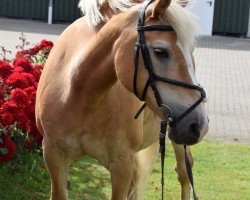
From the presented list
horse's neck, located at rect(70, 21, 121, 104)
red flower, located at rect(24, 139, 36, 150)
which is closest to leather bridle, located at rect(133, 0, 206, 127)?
horse's neck, located at rect(70, 21, 121, 104)

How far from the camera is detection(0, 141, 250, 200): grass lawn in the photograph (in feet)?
18.8

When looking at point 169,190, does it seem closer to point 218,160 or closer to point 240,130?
point 218,160

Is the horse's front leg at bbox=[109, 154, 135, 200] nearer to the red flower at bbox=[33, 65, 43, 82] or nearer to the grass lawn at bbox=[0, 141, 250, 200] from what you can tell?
the grass lawn at bbox=[0, 141, 250, 200]

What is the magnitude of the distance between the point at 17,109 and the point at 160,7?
243 cm

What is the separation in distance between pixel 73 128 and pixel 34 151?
2521 millimetres

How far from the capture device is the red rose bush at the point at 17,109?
5.09m

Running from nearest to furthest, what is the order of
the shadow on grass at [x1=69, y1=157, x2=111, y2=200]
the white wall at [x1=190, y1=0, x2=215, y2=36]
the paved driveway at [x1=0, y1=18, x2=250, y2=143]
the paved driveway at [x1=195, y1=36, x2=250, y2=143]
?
the shadow on grass at [x1=69, y1=157, x2=111, y2=200]
the paved driveway at [x1=195, y1=36, x2=250, y2=143]
the paved driveway at [x1=0, y1=18, x2=250, y2=143]
the white wall at [x1=190, y1=0, x2=215, y2=36]

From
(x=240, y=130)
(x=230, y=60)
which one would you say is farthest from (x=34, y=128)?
(x=230, y=60)

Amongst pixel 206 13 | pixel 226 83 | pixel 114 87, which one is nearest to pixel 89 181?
pixel 114 87

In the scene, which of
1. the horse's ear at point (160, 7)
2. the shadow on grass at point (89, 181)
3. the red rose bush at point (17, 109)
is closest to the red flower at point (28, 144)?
the red rose bush at point (17, 109)

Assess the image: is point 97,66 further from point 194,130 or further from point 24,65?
point 24,65

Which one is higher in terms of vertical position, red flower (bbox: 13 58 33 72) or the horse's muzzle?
the horse's muzzle

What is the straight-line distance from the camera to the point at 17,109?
5125mm

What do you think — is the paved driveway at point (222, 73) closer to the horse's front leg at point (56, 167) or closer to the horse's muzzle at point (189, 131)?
the horse's front leg at point (56, 167)
